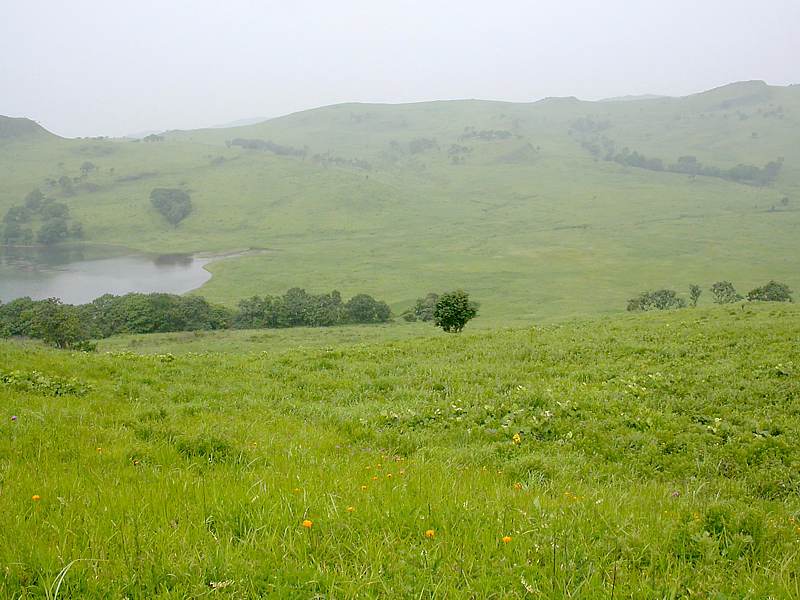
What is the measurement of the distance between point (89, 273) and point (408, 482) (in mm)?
134494

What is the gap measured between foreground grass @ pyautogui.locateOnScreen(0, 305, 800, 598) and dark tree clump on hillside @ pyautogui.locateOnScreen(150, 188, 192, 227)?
583 feet

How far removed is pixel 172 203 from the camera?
596 feet

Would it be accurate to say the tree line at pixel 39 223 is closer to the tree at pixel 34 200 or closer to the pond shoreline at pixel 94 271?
the tree at pixel 34 200

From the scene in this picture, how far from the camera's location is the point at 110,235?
163875 millimetres

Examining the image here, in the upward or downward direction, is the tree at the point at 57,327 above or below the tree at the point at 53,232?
below

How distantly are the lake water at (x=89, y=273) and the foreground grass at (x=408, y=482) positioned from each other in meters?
98.0

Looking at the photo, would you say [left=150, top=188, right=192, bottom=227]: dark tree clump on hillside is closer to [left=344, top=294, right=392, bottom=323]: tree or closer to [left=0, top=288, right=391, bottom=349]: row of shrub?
[left=0, top=288, right=391, bottom=349]: row of shrub

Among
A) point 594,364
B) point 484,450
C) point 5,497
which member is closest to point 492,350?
point 594,364

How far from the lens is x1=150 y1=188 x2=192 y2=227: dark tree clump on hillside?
177375 mm

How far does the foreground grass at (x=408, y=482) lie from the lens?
365 cm

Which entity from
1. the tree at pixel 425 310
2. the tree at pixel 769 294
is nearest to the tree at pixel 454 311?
the tree at pixel 425 310

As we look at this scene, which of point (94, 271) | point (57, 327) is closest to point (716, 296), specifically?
point (57, 327)

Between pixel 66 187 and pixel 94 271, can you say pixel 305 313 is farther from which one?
pixel 66 187

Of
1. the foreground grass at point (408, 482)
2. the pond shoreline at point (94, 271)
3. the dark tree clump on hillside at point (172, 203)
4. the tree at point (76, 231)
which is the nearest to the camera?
the foreground grass at point (408, 482)
